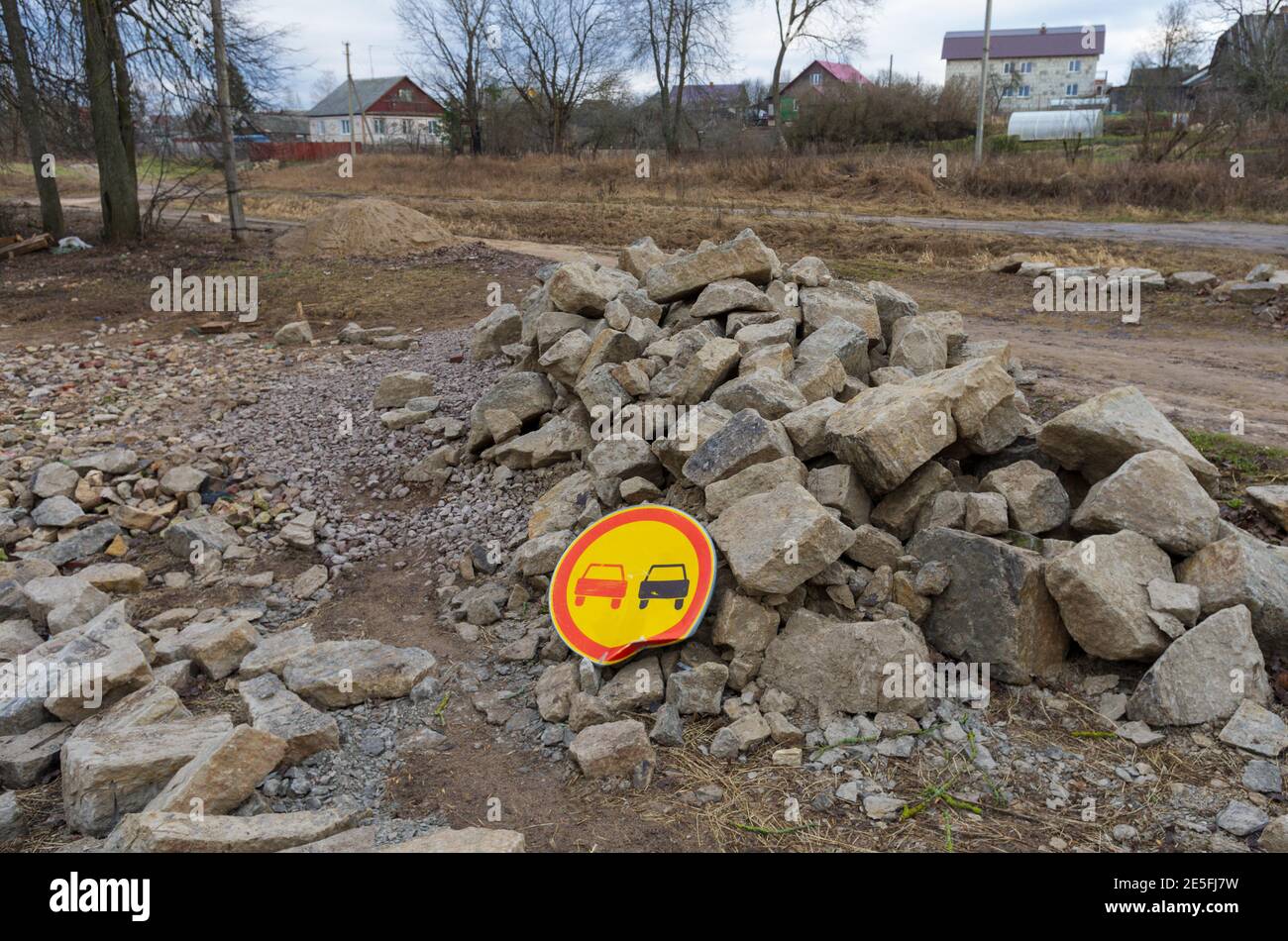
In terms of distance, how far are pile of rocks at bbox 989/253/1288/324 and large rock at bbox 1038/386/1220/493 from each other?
637cm

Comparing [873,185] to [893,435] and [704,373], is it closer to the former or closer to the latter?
[704,373]

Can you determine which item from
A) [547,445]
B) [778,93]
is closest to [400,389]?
[547,445]

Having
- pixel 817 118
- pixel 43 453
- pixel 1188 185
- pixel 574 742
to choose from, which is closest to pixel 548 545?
pixel 574 742

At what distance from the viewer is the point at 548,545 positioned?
5.10m

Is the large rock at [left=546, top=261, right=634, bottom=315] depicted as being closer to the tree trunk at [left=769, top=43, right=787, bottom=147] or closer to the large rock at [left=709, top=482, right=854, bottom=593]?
the large rock at [left=709, top=482, right=854, bottom=593]

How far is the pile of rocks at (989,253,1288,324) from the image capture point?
997cm

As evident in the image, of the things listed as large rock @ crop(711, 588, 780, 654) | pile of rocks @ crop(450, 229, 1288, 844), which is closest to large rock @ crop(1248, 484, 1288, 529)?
pile of rocks @ crop(450, 229, 1288, 844)

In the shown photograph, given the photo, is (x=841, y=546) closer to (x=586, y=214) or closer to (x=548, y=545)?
(x=548, y=545)

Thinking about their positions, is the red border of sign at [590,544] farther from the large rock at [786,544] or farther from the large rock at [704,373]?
the large rock at [704,373]

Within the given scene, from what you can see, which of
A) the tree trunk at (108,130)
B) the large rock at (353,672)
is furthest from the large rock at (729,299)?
the tree trunk at (108,130)

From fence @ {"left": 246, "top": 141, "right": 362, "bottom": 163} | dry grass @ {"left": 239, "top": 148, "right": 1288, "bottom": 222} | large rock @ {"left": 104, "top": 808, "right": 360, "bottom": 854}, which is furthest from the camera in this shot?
fence @ {"left": 246, "top": 141, "right": 362, "bottom": 163}

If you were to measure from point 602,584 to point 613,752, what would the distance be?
3.51ft

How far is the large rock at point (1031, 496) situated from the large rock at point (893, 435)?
343 millimetres

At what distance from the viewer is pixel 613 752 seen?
362 cm
